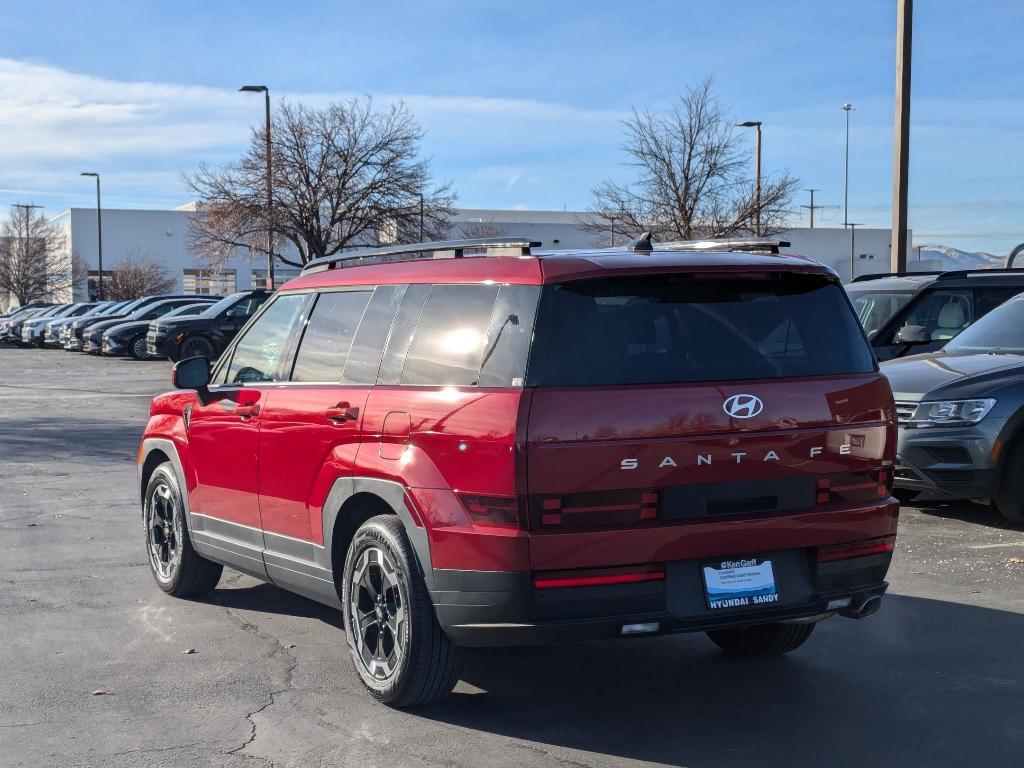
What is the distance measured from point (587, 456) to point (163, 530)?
3.77 metres

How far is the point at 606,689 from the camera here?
5.44 m

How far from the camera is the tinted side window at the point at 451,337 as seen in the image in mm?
4848

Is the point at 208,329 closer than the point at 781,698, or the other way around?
the point at 781,698

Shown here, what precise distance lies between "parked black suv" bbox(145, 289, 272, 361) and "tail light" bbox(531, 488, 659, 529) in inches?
982

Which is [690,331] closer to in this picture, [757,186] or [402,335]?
[402,335]

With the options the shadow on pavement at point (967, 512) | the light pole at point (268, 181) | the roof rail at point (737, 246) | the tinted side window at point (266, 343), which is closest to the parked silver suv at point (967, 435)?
the shadow on pavement at point (967, 512)

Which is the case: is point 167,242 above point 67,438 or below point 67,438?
above

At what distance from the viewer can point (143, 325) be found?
116 ft

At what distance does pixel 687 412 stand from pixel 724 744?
1.27 metres

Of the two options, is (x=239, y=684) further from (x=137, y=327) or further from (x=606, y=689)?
(x=137, y=327)

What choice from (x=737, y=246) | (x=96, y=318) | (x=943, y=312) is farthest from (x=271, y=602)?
(x=96, y=318)

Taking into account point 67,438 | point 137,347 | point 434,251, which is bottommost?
point 137,347

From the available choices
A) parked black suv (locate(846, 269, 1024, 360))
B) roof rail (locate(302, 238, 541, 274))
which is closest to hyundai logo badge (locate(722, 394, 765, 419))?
roof rail (locate(302, 238, 541, 274))

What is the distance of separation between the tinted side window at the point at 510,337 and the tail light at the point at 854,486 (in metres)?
1.31
